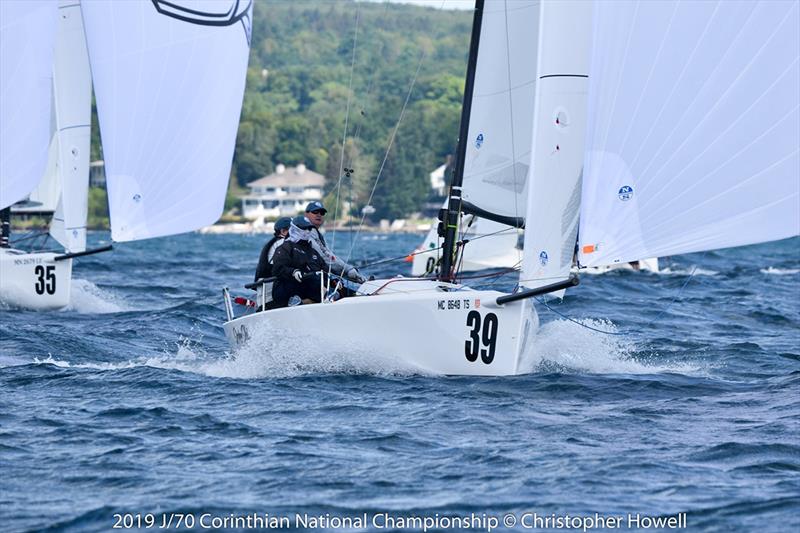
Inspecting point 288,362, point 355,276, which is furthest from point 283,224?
point 288,362

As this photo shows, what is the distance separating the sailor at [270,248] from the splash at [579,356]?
7.60 feet

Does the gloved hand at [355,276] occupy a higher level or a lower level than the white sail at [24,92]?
lower

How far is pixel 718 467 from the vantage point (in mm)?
7633

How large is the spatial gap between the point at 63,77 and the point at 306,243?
788cm

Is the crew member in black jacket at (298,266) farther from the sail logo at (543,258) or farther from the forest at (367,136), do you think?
the forest at (367,136)

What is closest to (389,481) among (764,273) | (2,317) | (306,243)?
(306,243)

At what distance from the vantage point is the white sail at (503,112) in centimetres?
1150

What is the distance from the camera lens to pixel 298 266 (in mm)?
11305

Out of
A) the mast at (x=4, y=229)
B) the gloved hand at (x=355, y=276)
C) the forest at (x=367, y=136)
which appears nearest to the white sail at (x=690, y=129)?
the gloved hand at (x=355, y=276)

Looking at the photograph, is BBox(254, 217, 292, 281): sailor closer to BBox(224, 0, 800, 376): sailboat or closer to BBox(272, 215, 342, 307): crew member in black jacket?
BBox(272, 215, 342, 307): crew member in black jacket

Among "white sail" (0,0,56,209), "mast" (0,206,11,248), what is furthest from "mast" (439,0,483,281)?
"mast" (0,206,11,248)

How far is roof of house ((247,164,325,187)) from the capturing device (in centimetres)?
11762

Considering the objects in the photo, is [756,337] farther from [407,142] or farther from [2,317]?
[407,142]

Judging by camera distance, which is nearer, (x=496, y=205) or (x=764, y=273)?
(x=496, y=205)
